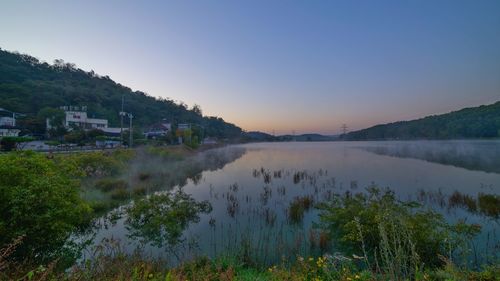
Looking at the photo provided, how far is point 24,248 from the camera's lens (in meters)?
5.57

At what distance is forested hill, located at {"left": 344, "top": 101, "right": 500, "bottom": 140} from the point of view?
7500cm

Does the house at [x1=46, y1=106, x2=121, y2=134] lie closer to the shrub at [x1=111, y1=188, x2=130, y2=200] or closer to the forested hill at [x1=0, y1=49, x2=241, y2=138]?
the forested hill at [x1=0, y1=49, x2=241, y2=138]

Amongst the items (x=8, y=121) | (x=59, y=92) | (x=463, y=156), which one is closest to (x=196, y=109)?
(x=59, y=92)

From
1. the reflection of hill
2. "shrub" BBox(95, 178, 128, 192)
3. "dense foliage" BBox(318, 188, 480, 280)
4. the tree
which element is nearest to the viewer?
"dense foliage" BBox(318, 188, 480, 280)

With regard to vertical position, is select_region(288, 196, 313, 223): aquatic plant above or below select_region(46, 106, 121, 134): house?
below

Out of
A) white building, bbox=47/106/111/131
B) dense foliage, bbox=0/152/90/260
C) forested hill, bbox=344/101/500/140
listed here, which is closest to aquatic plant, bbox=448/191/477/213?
Result: dense foliage, bbox=0/152/90/260

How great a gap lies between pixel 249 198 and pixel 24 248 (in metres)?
9.94

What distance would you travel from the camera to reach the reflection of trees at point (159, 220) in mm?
7852

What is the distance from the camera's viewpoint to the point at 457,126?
82500 millimetres

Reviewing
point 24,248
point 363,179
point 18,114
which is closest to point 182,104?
point 18,114

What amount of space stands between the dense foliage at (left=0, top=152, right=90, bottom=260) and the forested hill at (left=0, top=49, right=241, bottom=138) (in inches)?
2446

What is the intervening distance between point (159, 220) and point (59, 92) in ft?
252

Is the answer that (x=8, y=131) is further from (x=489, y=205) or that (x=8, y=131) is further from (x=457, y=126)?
(x=457, y=126)

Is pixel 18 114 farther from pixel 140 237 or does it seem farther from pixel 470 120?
pixel 470 120
